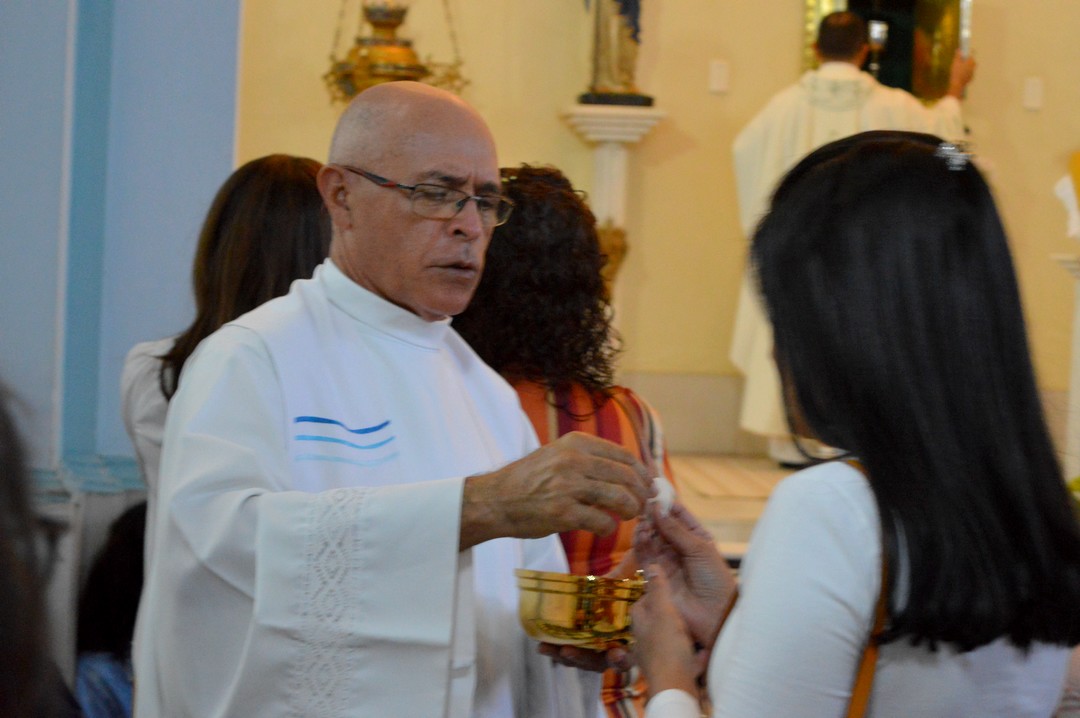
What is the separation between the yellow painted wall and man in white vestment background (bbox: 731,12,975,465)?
1.97 ft

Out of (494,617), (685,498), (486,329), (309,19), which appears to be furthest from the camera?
(309,19)

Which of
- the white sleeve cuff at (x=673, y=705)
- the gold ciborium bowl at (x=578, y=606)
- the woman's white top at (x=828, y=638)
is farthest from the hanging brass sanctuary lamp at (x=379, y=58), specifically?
the woman's white top at (x=828, y=638)

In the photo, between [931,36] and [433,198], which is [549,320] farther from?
[931,36]

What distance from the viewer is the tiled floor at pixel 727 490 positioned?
6211 mm

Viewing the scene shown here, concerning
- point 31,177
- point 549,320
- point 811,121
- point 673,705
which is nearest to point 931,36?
point 811,121

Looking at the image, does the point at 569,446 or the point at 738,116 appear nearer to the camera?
the point at 569,446

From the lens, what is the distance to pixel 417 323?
2.44 metres

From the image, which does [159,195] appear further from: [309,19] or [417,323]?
[309,19]

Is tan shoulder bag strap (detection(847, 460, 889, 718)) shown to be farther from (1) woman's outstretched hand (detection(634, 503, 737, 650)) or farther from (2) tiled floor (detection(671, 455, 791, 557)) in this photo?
(2) tiled floor (detection(671, 455, 791, 557))

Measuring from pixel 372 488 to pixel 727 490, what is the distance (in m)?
5.18

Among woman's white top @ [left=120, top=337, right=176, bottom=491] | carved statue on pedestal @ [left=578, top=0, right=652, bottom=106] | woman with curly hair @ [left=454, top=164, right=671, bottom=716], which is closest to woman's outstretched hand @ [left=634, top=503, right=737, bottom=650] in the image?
woman with curly hair @ [left=454, top=164, right=671, bottom=716]

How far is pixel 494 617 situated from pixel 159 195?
2.47 metres

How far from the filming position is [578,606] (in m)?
2.01

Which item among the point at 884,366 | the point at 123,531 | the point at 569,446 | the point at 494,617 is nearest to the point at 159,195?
the point at 123,531
